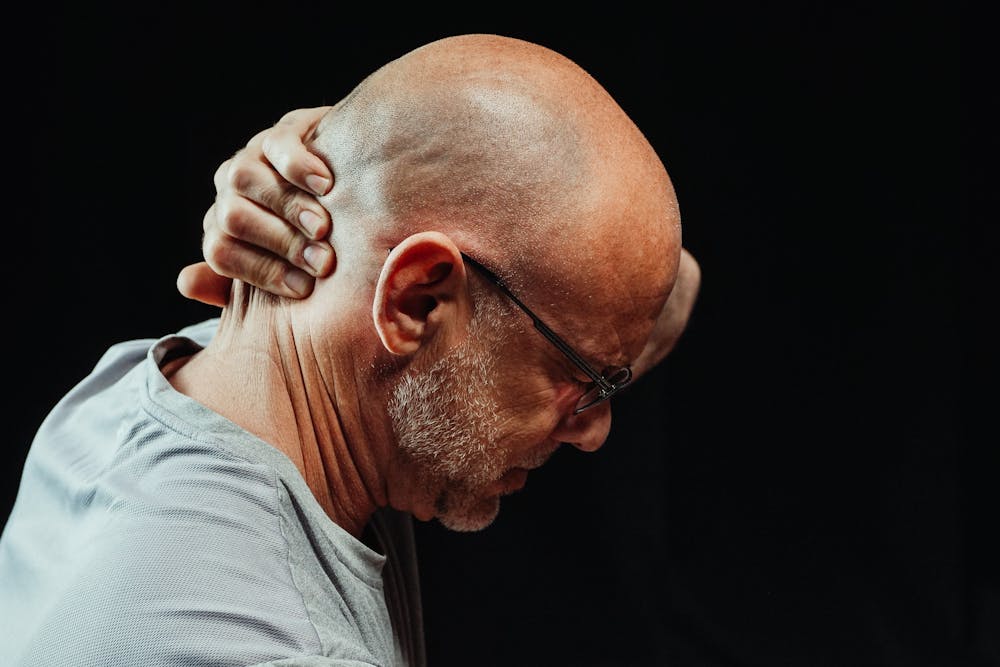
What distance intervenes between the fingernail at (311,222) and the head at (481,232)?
0.8 inches

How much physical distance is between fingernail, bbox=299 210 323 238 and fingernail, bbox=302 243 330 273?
0.04ft

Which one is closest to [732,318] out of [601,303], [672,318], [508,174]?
[672,318]

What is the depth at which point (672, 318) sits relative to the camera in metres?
1.86

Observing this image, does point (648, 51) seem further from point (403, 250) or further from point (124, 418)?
point (124, 418)

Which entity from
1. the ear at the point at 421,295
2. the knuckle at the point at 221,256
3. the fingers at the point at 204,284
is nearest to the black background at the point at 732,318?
the fingers at the point at 204,284

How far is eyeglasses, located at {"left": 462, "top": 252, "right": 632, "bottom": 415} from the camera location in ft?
4.00

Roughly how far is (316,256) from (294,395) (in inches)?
6.3

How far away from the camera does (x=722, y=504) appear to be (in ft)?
7.80

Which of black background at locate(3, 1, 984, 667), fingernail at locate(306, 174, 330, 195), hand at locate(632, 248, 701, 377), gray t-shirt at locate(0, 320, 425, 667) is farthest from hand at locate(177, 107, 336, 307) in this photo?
black background at locate(3, 1, 984, 667)

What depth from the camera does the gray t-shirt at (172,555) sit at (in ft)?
3.31

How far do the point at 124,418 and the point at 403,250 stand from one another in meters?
0.39

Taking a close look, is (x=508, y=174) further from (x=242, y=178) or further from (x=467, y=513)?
(x=467, y=513)

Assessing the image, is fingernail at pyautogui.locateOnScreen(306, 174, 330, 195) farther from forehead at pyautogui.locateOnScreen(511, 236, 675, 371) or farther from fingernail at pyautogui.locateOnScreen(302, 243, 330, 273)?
forehead at pyautogui.locateOnScreen(511, 236, 675, 371)

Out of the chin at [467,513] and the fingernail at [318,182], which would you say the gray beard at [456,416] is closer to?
the chin at [467,513]
